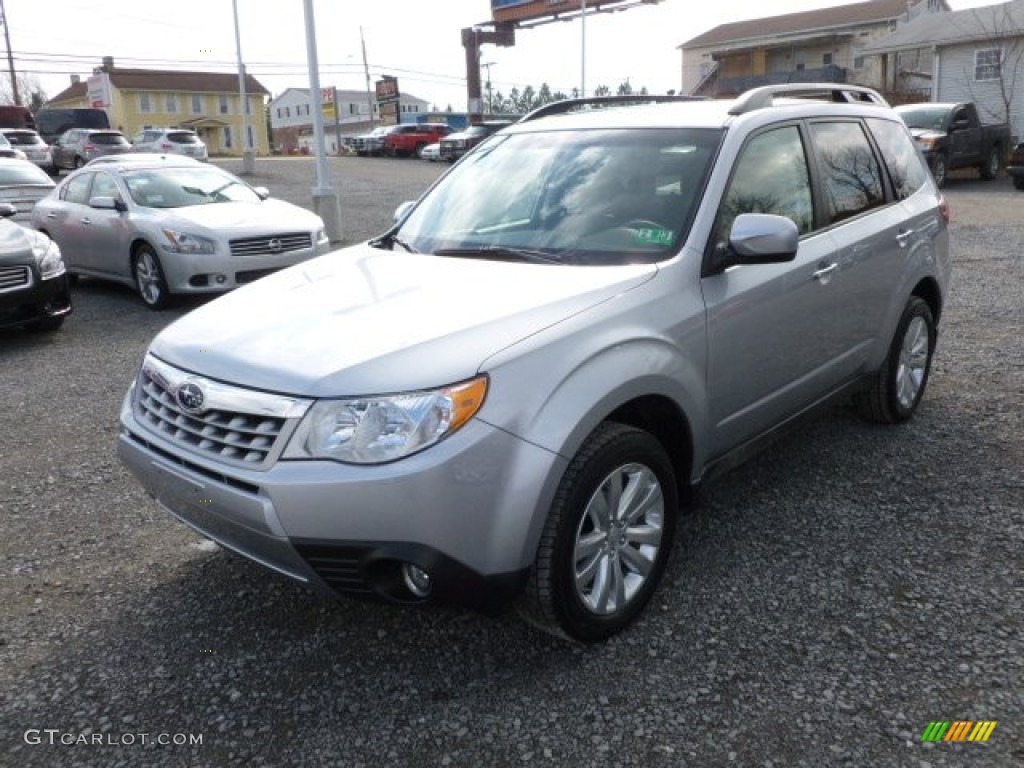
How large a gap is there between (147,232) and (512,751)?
7966 millimetres

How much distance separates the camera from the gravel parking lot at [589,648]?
2.59 m

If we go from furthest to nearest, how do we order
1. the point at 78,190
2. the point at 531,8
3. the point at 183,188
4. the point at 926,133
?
1. the point at 531,8
2. the point at 926,133
3. the point at 78,190
4. the point at 183,188

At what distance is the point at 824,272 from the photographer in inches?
155

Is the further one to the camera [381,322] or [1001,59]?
[1001,59]

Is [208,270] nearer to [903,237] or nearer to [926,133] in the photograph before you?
[903,237]

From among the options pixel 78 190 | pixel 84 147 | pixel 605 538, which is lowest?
Result: pixel 605 538

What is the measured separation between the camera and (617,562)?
301 centimetres

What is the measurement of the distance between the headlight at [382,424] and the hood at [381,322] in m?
0.04

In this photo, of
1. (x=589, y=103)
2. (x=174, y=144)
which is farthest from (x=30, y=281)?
(x=174, y=144)

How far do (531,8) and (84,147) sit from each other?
23513 millimetres

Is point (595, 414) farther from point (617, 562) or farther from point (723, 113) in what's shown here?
point (723, 113)

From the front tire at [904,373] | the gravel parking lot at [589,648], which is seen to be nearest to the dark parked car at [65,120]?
the gravel parking lot at [589,648]

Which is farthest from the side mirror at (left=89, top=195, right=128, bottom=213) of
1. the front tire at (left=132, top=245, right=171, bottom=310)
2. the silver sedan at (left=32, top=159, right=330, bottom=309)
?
the front tire at (left=132, top=245, right=171, bottom=310)

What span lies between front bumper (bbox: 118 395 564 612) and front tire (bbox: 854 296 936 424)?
282 cm
